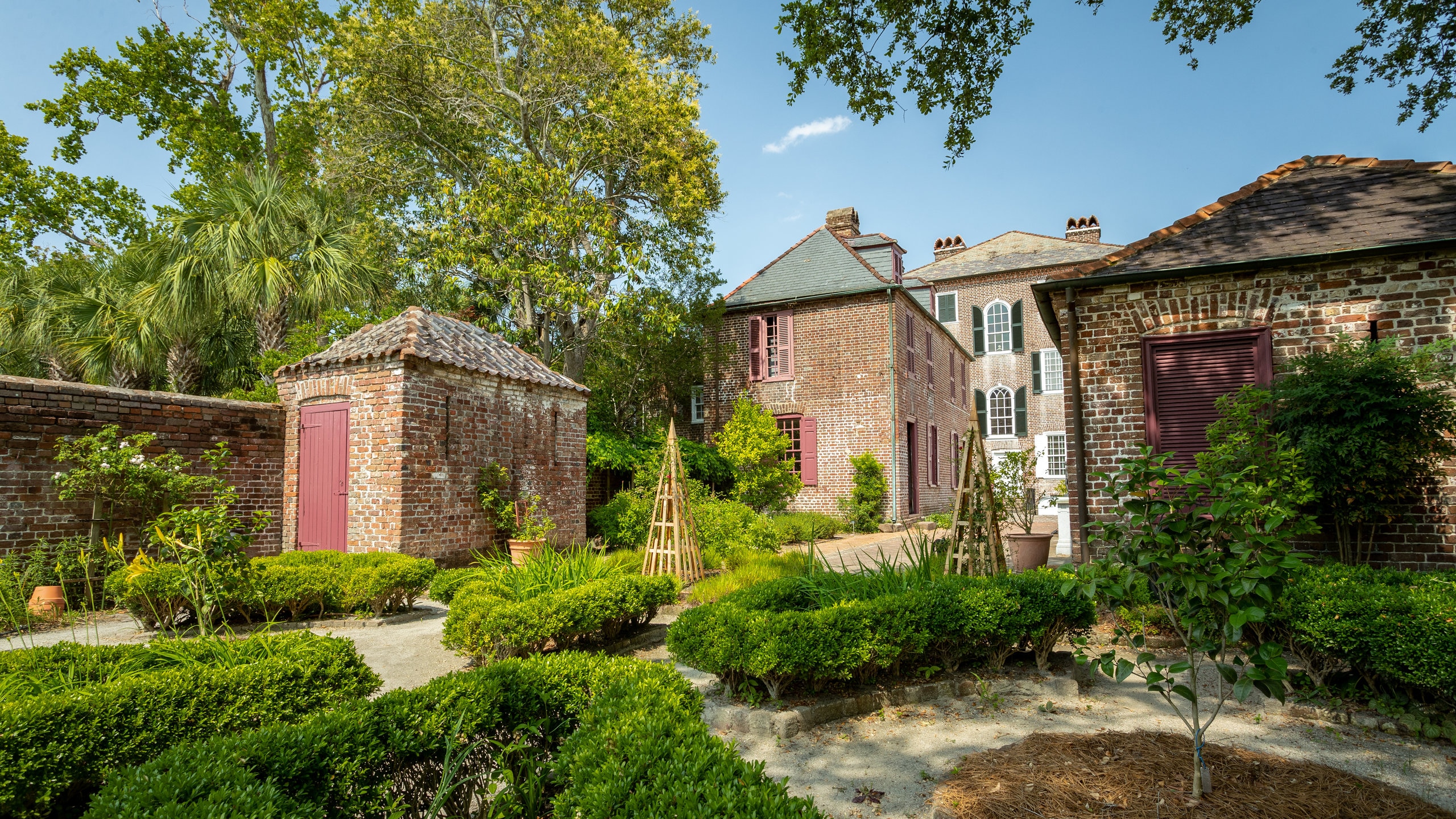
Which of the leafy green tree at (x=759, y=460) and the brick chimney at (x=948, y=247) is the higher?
→ the brick chimney at (x=948, y=247)

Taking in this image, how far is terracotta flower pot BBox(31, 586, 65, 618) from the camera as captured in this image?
23.5 feet

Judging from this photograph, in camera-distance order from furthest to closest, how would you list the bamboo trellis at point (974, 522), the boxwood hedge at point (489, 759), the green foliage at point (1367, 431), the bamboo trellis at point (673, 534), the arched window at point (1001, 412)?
the arched window at point (1001, 412) → the bamboo trellis at point (673, 534) → the bamboo trellis at point (974, 522) → the green foliage at point (1367, 431) → the boxwood hedge at point (489, 759)

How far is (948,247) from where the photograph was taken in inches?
1262

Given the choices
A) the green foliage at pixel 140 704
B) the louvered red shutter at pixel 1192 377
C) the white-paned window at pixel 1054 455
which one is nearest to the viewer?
the green foliage at pixel 140 704

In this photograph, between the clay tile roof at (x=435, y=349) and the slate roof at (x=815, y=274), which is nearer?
the clay tile roof at (x=435, y=349)

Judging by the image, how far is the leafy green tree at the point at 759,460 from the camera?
686 inches

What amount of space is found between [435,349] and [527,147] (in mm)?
8737

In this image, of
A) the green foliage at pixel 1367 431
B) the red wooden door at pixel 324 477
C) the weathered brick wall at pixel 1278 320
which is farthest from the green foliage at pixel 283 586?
the green foliage at pixel 1367 431

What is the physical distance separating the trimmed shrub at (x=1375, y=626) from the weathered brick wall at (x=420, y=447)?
9.01 meters

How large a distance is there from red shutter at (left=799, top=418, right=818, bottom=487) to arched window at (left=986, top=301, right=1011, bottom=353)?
13695mm

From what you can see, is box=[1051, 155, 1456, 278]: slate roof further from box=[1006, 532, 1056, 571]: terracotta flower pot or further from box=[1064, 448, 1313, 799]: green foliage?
box=[1064, 448, 1313, 799]: green foliage

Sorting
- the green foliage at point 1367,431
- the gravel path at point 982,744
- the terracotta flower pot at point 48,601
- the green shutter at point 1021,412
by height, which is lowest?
the gravel path at point 982,744

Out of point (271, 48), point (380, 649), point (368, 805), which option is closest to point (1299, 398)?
point (368, 805)

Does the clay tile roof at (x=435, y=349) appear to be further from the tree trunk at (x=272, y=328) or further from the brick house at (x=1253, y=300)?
the brick house at (x=1253, y=300)
